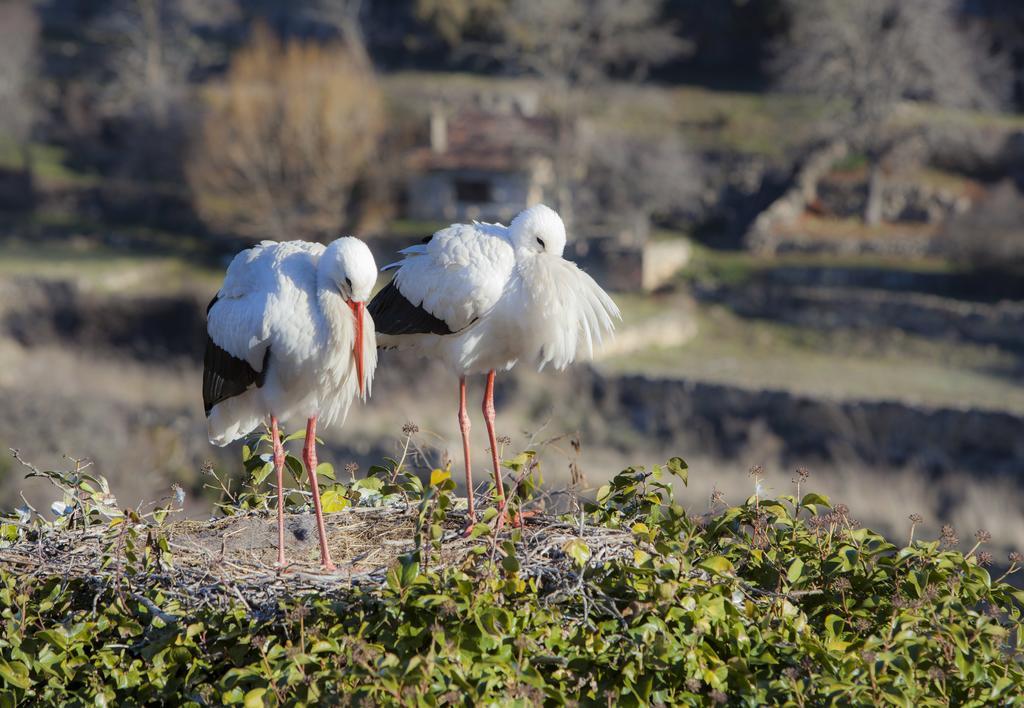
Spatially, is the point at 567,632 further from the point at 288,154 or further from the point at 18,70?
the point at 18,70

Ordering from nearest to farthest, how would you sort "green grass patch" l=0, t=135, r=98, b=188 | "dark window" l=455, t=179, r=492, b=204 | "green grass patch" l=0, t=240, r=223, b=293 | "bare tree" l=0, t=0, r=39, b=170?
"green grass patch" l=0, t=240, r=223, b=293, "dark window" l=455, t=179, r=492, b=204, "green grass patch" l=0, t=135, r=98, b=188, "bare tree" l=0, t=0, r=39, b=170

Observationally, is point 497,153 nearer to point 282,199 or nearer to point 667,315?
point 282,199

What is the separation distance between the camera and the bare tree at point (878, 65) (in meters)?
33.3

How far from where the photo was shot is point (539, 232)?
534 centimetres

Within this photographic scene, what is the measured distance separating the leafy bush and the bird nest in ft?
0.10

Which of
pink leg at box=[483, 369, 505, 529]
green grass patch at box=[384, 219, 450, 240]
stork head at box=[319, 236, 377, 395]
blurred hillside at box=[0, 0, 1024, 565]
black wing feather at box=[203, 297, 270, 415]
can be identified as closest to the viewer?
pink leg at box=[483, 369, 505, 529]

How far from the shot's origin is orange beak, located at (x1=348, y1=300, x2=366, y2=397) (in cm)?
491

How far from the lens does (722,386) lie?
21953mm

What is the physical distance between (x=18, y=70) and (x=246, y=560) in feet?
142

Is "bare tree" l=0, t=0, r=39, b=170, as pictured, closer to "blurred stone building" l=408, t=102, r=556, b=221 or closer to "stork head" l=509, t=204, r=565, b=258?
"blurred stone building" l=408, t=102, r=556, b=221

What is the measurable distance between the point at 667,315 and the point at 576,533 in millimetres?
22429

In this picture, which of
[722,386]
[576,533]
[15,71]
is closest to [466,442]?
[576,533]

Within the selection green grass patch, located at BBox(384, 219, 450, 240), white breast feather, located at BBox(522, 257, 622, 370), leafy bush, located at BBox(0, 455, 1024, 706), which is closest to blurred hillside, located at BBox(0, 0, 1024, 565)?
green grass patch, located at BBox(384, 219, 450, 240)

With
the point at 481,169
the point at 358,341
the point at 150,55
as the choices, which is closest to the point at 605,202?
the point at 481,169
